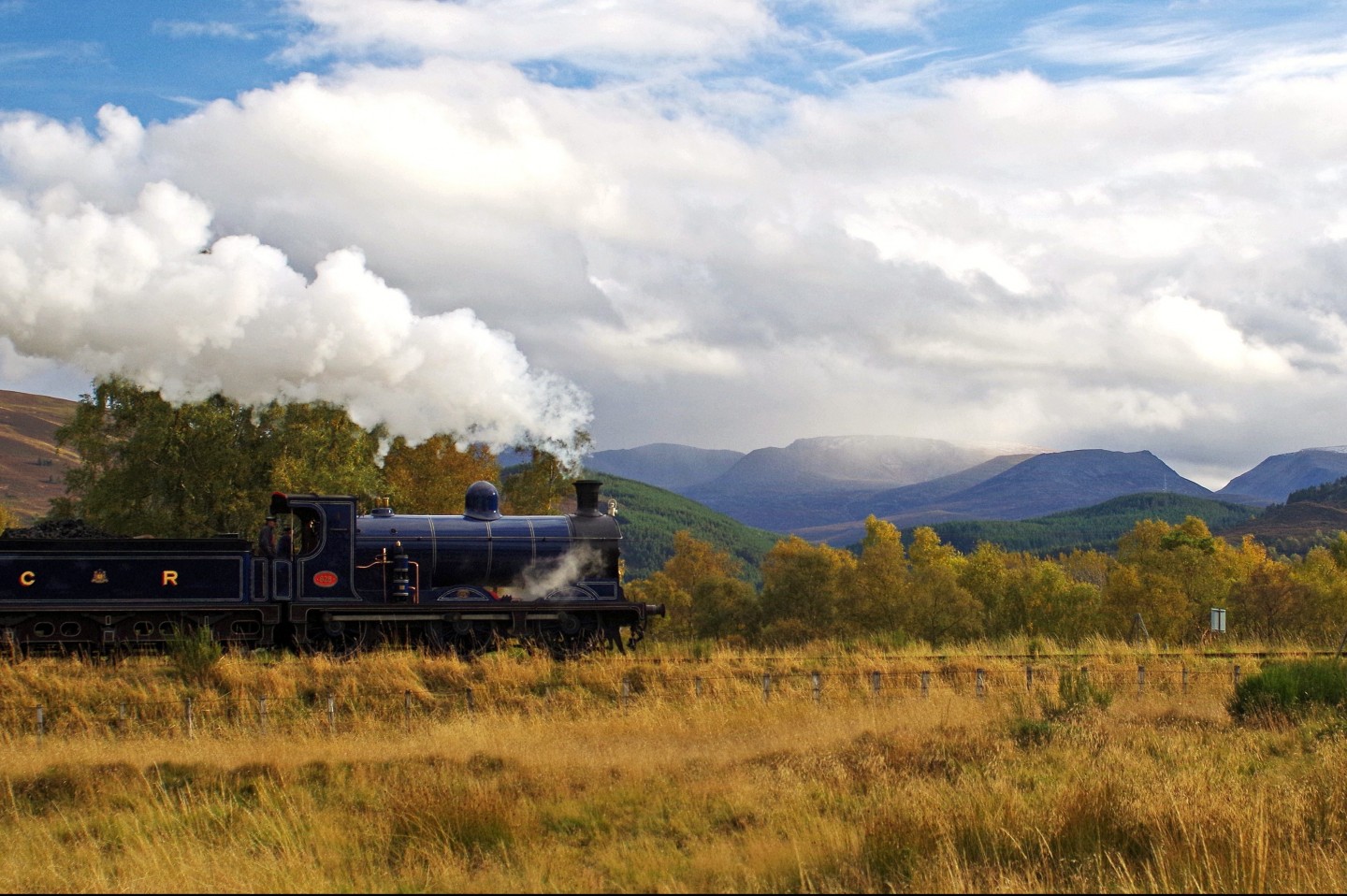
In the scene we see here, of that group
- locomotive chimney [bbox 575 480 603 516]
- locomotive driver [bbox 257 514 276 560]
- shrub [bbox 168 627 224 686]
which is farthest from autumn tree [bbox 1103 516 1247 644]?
shrub [bbox 168 627 224 686]

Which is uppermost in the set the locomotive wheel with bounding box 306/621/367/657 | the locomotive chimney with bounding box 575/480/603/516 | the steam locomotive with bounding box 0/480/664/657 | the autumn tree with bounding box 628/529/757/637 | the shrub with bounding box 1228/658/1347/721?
the locomotive chimney with bounding box 575/480/603/516

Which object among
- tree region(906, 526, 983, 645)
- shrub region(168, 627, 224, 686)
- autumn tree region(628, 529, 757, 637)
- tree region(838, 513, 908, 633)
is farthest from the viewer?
→ autumn tree region(628, 529, 757, 637)

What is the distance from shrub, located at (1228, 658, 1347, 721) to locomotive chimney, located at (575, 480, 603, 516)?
A: 12.9 metres

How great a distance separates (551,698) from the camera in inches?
791

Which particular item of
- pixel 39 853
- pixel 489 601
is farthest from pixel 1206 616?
pixel 39 853

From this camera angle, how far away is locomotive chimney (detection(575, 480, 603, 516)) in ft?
83.3

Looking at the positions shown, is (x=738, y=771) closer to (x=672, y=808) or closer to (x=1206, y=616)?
(x=672, y=808)

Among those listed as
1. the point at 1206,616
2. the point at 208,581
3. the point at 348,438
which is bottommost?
the point at 1206,616

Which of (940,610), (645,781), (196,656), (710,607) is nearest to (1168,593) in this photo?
(940,610)

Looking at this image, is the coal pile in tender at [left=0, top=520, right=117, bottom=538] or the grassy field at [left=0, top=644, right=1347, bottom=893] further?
the coal pile in tender at [left=0, top=520, right=117, bottom=538]

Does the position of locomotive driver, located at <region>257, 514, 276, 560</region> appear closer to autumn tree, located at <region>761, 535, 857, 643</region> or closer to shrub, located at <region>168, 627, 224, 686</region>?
shrub, located at <region>168, 627, 224, 686</region>

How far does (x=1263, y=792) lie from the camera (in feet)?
39.3

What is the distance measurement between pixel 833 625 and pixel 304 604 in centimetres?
2376

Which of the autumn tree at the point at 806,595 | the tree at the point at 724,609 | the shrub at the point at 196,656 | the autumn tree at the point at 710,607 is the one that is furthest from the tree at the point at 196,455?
the shrub at the point at 196,656
